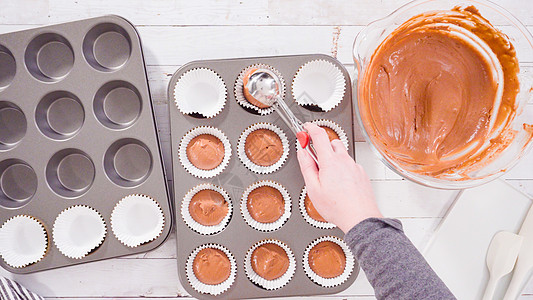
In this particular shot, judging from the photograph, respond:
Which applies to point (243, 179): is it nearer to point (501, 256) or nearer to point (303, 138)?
point (303, 138)

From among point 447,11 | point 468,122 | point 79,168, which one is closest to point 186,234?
point 79,168

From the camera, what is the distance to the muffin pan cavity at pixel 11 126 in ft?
4.34

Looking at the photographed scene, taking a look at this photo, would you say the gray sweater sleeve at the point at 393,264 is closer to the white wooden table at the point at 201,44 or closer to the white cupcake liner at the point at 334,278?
the white cupcake liner at the point at 334,278

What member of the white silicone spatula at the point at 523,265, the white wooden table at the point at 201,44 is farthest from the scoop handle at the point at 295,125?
the white silicone spatula at the point at 523,265

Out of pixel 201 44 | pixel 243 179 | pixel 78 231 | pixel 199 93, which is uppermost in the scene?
pixel 201 44

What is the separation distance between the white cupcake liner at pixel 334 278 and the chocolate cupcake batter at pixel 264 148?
1.02 ft

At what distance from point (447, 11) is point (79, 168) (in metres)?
1.32

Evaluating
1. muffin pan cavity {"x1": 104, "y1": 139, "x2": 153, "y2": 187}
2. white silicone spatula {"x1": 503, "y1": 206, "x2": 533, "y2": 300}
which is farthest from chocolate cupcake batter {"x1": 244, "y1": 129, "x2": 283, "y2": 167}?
white silicone spatula {"x1": 503, "y1": 206, "x2": 533, "y2": 300}

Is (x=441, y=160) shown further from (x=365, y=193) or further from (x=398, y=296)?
(x=398, y=296)

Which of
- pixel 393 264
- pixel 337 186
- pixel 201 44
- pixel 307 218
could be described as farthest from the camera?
pixel 201 44

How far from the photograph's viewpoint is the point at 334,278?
1.26 metres

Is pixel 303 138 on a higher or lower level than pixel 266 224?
higher

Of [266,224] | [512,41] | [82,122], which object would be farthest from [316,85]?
[82,122]

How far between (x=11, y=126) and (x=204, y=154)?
698 millimetres
